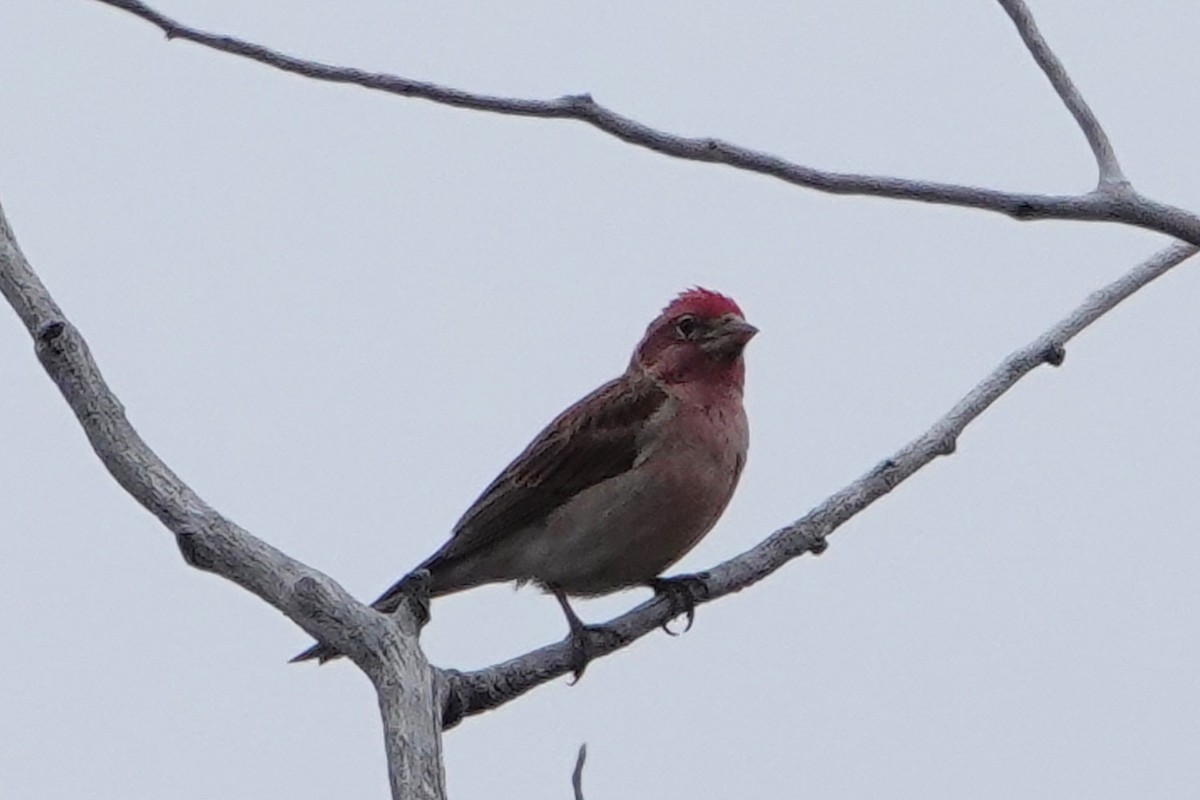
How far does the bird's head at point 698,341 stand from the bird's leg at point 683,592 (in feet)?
3.54

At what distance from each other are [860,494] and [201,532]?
8.89ft

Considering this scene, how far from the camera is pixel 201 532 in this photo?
194 inches

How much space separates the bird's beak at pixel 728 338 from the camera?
29.5 feet

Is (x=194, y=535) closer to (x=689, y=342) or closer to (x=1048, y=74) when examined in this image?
(x=1048, y=74)

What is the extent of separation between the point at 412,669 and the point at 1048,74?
85.0 inches

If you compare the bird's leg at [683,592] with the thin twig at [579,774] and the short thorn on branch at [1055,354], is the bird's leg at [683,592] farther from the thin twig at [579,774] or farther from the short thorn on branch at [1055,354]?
the thin twig at [579,774]

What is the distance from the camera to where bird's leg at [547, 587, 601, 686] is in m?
6.62

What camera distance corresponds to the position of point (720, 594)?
7.14 metres

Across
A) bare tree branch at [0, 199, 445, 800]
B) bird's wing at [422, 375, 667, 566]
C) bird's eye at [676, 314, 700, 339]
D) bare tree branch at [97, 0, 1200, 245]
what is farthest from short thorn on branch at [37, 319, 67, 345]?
bird's eye at [676, 314, 700, 339]

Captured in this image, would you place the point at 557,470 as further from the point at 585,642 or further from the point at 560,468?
the point at 585,642

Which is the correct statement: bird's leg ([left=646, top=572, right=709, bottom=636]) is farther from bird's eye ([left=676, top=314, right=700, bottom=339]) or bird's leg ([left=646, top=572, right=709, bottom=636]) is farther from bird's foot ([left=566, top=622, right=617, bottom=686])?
bird's eye ([left=676, top=314, right=700, bottom=339])

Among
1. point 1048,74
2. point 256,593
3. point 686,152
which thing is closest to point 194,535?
point 256,593

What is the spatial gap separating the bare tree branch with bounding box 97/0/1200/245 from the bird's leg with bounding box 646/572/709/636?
350 cm

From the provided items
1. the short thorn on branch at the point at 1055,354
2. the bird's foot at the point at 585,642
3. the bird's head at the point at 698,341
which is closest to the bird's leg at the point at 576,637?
the bird's foot at the point at 585,642
